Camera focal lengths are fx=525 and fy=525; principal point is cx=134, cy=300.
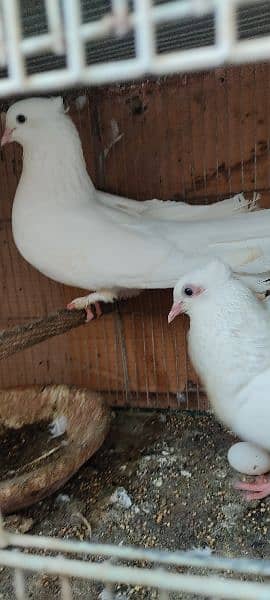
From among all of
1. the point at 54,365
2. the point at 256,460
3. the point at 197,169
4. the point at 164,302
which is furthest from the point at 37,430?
the point at 197,169

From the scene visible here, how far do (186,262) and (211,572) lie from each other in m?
0.79

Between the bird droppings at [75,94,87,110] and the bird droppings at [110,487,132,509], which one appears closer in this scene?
the bird droppings at [110,487,132,509]

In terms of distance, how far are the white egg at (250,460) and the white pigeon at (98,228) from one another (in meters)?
0.45

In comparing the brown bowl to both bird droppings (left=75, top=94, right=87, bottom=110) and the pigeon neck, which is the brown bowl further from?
bird droppings (left=75, top=94, right=87, bottom=110)

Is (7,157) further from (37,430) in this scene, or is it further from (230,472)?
(230,472)

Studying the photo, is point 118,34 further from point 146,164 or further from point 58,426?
point 58,426

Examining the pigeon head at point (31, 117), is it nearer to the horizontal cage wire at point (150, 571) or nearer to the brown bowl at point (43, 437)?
the brown bowl at point (43, 437)

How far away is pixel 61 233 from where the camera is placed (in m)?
1.54

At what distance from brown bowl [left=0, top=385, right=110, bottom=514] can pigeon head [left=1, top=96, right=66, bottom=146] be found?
82cm

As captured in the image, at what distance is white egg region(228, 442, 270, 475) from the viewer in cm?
137

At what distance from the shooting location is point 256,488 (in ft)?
4.44

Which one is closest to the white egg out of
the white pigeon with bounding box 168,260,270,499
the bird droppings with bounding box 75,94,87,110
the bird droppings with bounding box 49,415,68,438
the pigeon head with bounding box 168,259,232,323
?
the white pigeon with bounding box 168,260,270,499

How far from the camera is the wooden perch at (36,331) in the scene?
47.3 inches

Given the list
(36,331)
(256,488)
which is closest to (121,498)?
(256,488)
